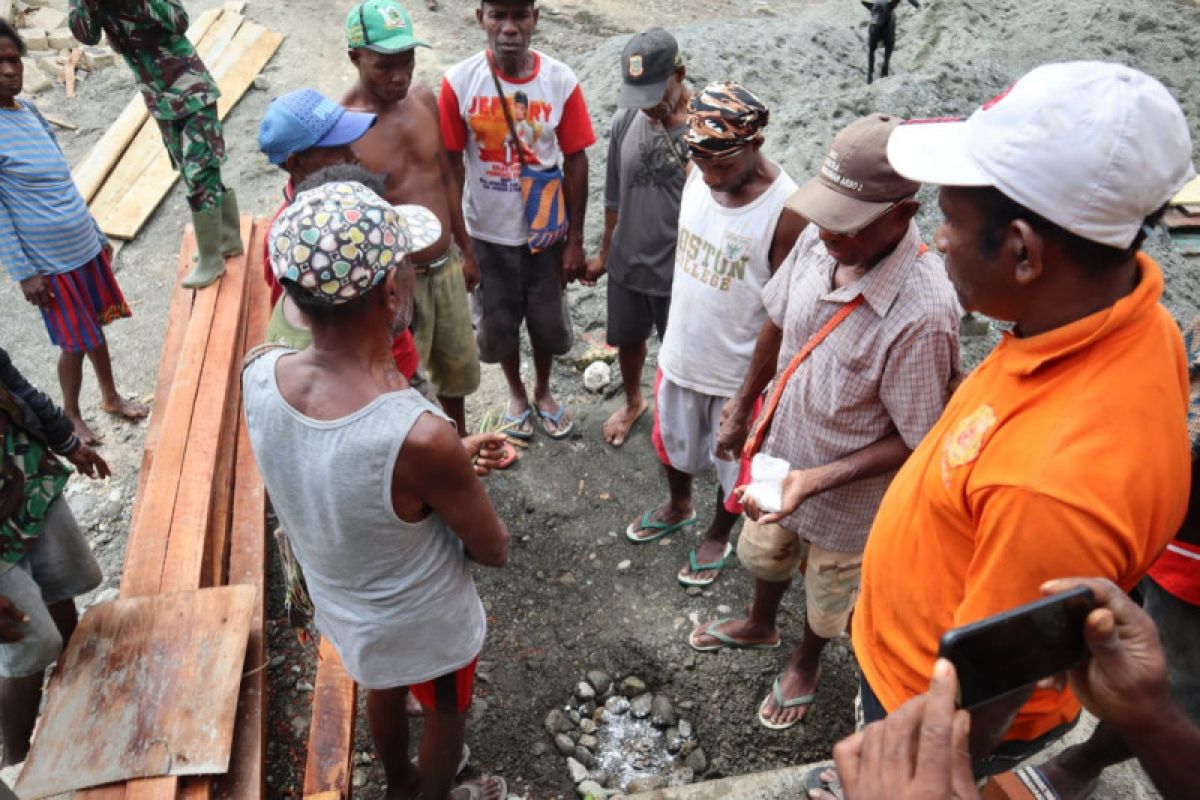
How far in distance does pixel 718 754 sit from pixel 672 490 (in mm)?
1254

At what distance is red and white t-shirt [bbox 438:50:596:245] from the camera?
4.01m

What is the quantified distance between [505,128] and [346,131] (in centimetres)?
105

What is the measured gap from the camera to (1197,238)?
230 inches

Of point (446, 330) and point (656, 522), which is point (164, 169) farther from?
point (656, 522)

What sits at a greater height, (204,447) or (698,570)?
(204,447)

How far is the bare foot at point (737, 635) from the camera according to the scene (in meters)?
3.49

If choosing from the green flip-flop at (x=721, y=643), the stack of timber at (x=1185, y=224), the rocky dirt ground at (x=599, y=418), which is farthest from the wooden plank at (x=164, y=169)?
the stack of timber at (x=1185, y=224)

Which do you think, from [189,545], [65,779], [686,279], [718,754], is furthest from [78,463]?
[718,754]

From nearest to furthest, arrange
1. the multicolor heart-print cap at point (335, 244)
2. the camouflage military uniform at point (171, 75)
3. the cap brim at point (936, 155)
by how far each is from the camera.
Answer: the cap brim at point (936, 155)
the multicolor heart-print cap at point (335, 244)
the camouflage military uniform at point (171, 75)

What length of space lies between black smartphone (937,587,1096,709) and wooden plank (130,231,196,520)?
3.28m

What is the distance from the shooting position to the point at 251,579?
3.50 m

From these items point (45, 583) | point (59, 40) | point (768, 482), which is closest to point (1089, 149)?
point (768, 482)

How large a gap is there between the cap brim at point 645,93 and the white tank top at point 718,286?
533 mm

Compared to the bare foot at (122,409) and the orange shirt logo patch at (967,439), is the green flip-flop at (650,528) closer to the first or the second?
the orange shirt logo patch at (967,439)
